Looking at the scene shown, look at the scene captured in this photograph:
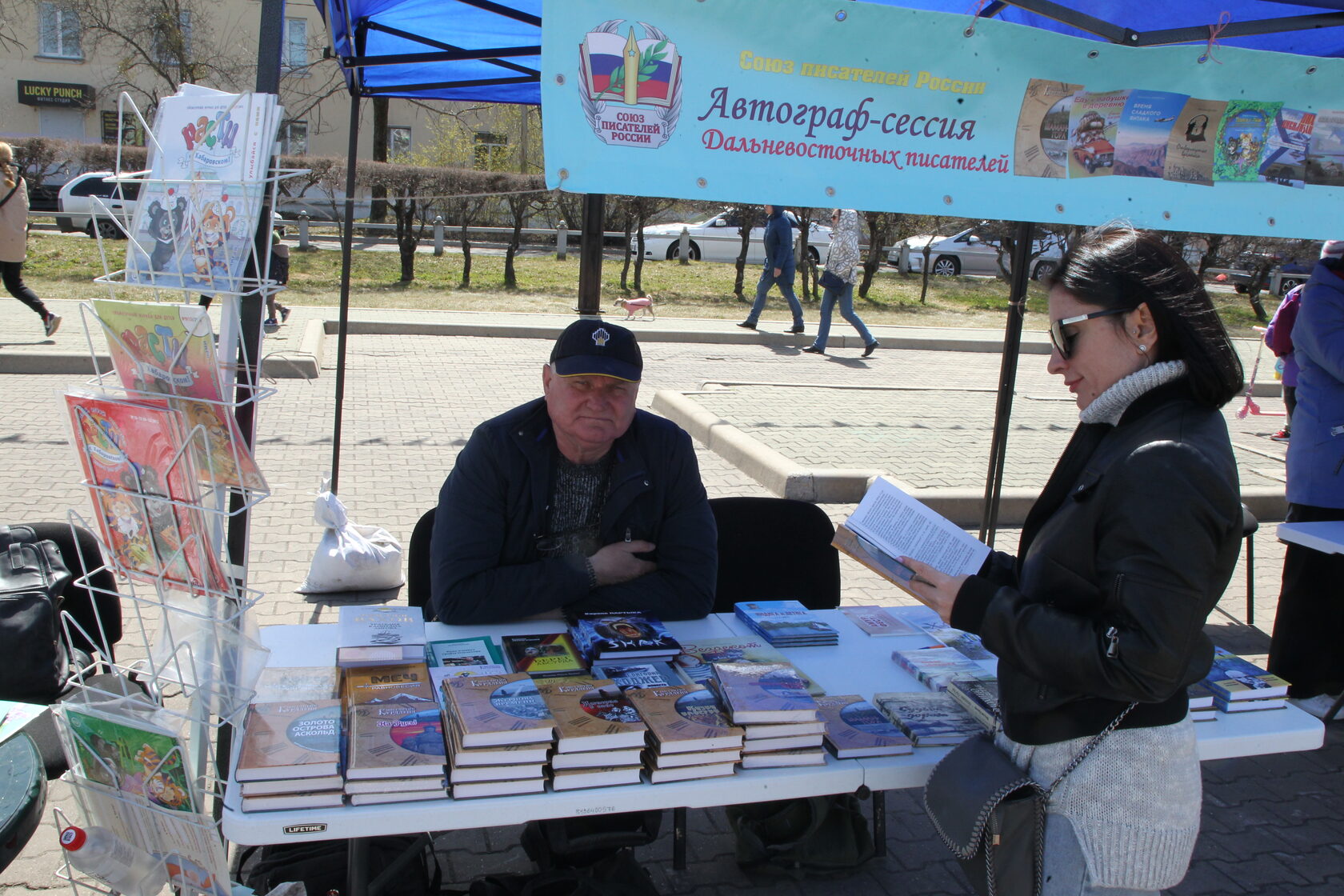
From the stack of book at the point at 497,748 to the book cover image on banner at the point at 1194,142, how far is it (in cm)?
233

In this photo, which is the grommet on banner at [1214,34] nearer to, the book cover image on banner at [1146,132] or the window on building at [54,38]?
the book cover image on banner at [1146,132]

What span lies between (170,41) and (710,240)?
14.6m

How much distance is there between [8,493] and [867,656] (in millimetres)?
5214

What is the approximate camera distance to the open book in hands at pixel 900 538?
2.05 meters

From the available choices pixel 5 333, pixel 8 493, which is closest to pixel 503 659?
pixel 8 493

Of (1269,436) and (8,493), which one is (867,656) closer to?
(8,493)

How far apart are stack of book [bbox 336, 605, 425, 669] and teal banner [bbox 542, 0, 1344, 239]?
3.55 ft

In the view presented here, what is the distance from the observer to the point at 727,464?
7.42 meters

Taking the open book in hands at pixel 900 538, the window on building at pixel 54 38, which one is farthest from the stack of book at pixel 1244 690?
the window on building at pixel 54 38

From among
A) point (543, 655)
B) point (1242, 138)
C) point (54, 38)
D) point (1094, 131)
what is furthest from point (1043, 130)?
point (54, 38)

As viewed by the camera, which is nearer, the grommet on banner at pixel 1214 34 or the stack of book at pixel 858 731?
the stack of book at pixel 858 731

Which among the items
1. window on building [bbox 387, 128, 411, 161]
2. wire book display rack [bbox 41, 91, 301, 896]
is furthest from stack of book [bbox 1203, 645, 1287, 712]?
window on building [bbox 387, 128, 411, 161]

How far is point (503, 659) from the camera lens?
2295 millimetres

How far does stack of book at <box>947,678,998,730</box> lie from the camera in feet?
6.84
